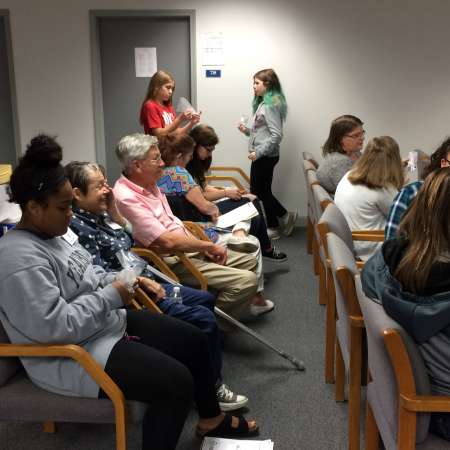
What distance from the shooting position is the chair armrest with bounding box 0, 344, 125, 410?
62.9 inches

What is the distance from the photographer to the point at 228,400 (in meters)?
2.31

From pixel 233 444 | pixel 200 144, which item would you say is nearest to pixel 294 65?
pixel 200 144

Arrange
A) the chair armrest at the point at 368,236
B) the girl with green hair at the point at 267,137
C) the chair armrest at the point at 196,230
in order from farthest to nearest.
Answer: the girl with green hair at the point at 267,137 < the chair armrest at the point at 196,230 < the chair armrest at the point at 368,236

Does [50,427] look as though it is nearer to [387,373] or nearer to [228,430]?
[228,430]

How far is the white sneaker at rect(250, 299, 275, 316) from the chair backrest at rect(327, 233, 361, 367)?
1.31 metres

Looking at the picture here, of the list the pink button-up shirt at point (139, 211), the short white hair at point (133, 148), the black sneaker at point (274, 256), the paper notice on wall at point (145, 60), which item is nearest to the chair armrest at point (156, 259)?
the pink button-up shirt at point (139, 211)

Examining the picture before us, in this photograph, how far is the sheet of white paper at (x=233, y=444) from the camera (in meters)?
2.05

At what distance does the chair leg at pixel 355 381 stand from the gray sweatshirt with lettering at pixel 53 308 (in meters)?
0.75

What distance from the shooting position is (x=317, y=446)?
2.12 m

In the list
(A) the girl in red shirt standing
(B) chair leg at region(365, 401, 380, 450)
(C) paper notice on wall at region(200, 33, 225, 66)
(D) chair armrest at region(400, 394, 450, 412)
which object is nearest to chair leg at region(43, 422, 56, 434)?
(B) chair leg at region(365, 401, 380, 450)

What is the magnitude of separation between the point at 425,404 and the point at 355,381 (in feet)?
2.01

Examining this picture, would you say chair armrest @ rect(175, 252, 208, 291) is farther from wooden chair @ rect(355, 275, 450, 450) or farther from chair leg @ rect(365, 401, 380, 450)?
wooden chair @ rect(355, 275, 450, 450)

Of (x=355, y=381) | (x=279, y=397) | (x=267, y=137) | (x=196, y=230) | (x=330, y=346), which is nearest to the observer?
(x=355, y=381)

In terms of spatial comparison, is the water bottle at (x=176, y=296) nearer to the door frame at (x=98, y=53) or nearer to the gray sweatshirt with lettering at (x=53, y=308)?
the gray sweatshirt with lettering at (x=53, y=308)
